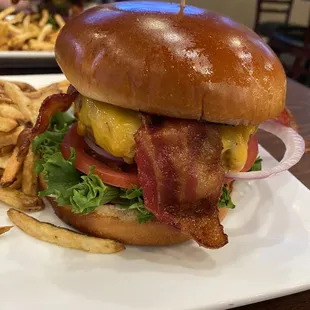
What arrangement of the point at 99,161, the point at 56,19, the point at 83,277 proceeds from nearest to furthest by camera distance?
the point at 83,277 < the point at 99,161 < the point at 56,19

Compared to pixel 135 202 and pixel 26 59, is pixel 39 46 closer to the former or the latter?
pixel 26 59

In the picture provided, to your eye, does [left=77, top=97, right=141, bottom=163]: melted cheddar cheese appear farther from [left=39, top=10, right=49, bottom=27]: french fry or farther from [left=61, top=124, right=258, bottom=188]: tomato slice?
[left=39, top=10, right=49, bottom=27]: french fry

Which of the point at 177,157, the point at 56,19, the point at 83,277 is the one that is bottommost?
the point at 56,19

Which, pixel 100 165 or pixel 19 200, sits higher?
pixel 100 165

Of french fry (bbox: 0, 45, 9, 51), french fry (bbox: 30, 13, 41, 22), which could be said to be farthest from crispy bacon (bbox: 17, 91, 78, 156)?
french fry (bbox: 30, 13, 41, 22)

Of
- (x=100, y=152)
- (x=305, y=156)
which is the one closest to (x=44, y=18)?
(x=305, y=156)

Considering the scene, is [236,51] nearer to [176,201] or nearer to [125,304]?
[176,201]

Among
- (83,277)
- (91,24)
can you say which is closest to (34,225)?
(83,277)
